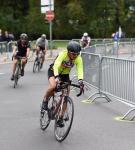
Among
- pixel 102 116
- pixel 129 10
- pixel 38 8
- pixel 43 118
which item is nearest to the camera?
pixel 43 118

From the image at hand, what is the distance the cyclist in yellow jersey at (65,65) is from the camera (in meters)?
9.25

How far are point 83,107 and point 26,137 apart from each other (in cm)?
400

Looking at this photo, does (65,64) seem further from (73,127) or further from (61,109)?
(73,127)

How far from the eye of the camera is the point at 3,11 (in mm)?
71938

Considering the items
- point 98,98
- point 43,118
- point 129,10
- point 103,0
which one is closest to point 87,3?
point 103,0

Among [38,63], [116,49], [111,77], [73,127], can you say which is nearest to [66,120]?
[73,127]

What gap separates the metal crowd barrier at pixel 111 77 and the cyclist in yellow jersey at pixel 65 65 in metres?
2.55

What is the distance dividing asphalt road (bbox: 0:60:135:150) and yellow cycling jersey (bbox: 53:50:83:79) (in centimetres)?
113

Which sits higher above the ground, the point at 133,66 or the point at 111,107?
the point at 133,66

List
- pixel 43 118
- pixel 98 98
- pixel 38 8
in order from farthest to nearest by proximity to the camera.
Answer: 1. pixel 38 8
2. pixel 98 98
3. pixel 43 118

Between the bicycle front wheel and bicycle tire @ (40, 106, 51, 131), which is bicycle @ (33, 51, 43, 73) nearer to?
bicycle tire @ (40, 106, 51, 131)

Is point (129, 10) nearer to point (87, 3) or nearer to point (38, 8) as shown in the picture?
point (87, 3)

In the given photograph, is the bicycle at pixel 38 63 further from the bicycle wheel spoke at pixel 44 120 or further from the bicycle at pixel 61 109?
the bicycle at pixel 61 109

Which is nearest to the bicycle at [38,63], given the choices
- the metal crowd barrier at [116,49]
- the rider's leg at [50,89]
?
the metal crowd barrier at [116,49]
